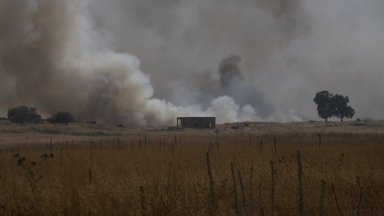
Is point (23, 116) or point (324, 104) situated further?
point (324, 104)

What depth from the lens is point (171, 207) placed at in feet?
37.0

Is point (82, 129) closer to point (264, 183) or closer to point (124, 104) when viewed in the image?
point (124, 104)

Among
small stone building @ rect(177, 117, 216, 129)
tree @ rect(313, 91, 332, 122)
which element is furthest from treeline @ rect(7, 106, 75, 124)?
tree @ rect(313, 91, 332, 122)

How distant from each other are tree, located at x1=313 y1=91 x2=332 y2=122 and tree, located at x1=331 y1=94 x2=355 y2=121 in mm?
841

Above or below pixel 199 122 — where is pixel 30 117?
above

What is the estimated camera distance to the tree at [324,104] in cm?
10785

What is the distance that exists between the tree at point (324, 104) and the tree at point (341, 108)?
84 centimetres

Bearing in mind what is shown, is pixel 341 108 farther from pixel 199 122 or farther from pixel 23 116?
pixel 23 116

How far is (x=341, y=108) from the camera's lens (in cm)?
10631

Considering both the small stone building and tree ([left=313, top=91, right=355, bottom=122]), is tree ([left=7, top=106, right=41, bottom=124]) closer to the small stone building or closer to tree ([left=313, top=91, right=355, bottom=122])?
the small stone building

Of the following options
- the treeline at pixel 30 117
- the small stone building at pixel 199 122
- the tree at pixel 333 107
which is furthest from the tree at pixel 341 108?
the treeline at pixel 30 117

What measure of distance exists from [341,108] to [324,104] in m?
3.75

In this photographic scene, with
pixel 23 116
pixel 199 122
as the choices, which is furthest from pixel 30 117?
pixel 199 122

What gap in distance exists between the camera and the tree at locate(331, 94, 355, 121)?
348 ft
